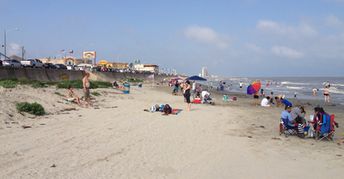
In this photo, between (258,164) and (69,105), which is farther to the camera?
(69,105)

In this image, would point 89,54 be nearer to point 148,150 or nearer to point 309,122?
point 309,122

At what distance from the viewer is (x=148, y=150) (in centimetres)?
762

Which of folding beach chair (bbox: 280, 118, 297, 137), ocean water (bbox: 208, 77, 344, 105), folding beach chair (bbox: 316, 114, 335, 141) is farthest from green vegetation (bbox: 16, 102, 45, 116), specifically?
ocean water (bbox: 208, 77, 344, 105)

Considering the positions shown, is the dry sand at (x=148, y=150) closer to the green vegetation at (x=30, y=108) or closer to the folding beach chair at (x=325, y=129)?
the green vegetation at (x=30, y=108)

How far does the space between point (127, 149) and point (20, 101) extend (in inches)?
253

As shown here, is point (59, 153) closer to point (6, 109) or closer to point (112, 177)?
point (112, 177)

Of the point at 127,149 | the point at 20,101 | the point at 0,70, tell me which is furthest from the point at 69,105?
the point at 0,70

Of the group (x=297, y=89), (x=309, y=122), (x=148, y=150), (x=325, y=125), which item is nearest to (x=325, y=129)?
(x=325, y=125)

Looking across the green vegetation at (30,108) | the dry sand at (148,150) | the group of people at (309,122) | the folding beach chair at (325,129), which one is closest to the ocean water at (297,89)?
the group of people at (309,122)

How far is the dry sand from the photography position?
6.06m

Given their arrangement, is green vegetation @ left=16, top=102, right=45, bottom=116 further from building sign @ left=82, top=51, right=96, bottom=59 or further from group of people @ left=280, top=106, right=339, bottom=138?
building sign @ left=82, top=51, right=96, bottom=59

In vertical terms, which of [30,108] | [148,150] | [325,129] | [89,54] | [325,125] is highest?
[89,54]

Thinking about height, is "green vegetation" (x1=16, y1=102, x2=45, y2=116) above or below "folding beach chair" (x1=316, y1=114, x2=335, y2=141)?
above

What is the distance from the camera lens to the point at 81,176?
5555 mm
